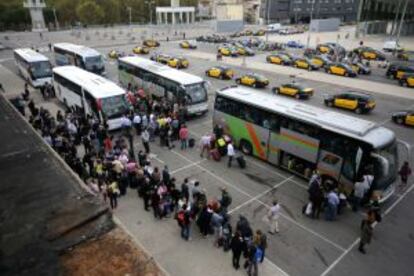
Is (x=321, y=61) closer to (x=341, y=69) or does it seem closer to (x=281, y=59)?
(x=341, y=69)

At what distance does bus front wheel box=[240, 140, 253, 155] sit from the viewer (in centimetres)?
1700

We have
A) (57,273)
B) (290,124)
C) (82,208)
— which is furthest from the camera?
(290,124)

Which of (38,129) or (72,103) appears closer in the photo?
(38,129)

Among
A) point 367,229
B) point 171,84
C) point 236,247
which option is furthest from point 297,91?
point 236,247

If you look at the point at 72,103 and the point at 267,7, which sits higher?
the point at 267,7

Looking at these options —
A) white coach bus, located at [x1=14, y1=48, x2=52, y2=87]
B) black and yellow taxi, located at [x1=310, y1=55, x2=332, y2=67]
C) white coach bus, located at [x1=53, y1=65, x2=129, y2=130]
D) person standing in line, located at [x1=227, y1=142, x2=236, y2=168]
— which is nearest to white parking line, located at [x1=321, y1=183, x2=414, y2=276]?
person standing in line, located at [x1=227, y1=142, x2=236, y2=168]

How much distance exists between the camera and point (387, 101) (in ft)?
90.6

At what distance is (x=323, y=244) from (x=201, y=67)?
1314 inches

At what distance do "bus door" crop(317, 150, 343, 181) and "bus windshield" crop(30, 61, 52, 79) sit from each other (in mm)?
26799

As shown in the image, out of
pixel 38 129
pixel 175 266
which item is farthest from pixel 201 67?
pixel 175 266

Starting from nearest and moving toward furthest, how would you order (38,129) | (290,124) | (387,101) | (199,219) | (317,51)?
(199,219) < (290,124) < (38,129) < (387,101) < (317,51)

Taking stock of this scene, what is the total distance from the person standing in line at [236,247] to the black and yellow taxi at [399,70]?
32.0m

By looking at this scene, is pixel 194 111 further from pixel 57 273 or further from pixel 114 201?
pixel 57 273

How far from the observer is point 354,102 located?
24.2 m
